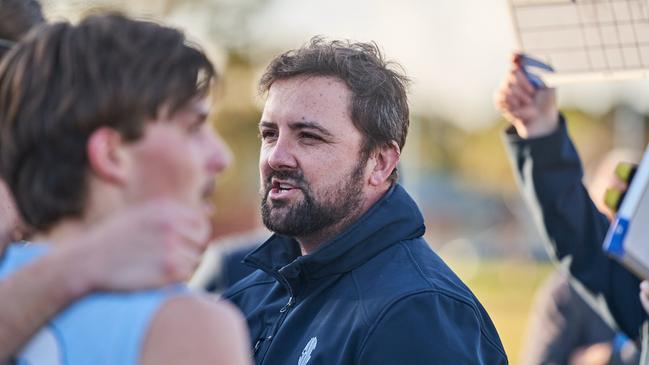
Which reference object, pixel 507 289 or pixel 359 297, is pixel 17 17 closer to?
pixel 359 297

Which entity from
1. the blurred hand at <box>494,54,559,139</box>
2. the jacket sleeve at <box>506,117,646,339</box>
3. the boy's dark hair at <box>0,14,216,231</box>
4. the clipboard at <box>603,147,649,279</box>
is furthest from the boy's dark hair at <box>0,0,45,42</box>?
the jacket sleeve at <box>506,117,646,339</box>

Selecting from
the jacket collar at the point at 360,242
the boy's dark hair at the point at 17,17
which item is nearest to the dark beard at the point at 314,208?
the jacket collar at the point at 360,242

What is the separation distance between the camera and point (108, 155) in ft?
4.81

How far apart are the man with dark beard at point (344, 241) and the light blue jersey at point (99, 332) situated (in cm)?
137

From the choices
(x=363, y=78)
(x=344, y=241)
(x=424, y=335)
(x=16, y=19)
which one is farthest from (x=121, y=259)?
(x=363, y=78)

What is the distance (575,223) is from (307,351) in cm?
126

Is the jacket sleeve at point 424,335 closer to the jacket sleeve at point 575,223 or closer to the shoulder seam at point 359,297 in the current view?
the shoulder seam at point 359,297

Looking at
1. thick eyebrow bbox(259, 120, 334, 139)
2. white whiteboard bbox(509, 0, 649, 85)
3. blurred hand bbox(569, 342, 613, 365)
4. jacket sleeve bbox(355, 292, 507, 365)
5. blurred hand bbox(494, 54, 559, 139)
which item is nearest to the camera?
jacket sleeve bbox(355, 292, 507, 365)

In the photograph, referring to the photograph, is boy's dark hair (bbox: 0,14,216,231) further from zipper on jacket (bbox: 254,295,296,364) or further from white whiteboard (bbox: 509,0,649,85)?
white whiteboard (bbox: 509,0,649,85)

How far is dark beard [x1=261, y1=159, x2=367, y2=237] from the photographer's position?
326cm

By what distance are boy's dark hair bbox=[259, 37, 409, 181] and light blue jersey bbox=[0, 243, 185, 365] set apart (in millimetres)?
1985

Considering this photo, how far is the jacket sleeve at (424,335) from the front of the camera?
273 cm

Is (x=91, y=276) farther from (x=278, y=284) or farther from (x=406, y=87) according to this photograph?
(x=406, y=87)

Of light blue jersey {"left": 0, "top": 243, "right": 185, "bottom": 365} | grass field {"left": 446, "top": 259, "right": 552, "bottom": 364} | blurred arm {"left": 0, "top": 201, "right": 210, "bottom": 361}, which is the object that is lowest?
grass field {"left": 446, "top": 259, "right": 552, "bottom": 364}
